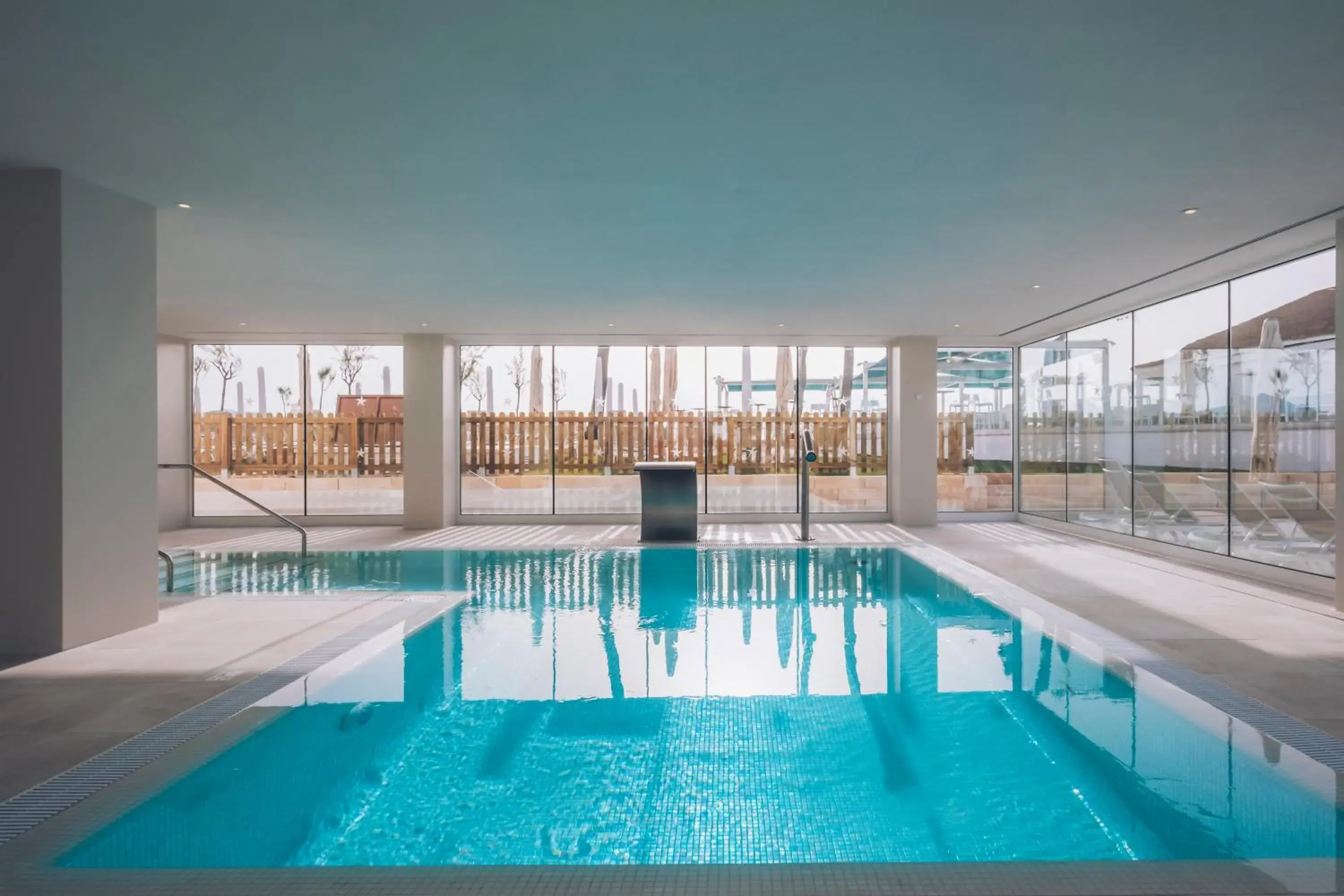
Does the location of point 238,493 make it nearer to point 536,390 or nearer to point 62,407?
point 62,407

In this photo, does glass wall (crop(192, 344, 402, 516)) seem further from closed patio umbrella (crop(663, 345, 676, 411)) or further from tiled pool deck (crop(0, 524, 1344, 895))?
closed patio umbrella (crop(663, 345, 676, 411))

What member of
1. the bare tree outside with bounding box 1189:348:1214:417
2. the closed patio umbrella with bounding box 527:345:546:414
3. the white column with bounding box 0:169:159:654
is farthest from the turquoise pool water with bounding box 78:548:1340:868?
the closed patio umbrella with bounding box 527:345:546:414

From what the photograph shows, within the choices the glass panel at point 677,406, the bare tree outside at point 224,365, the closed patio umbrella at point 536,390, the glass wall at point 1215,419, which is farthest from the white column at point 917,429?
the bare tree outside at point 224,365

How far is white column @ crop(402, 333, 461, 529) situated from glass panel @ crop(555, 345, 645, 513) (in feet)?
5.84

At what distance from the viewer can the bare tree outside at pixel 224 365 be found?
36.9 ft

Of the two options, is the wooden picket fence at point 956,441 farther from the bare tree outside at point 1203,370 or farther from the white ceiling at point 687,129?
the white ceiling at point 687,129

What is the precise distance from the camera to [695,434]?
1193cm

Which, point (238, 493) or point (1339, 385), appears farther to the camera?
point (238, 493)

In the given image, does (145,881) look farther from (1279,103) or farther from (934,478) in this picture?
(934,478)

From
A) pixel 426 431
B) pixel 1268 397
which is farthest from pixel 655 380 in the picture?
pixel 1268 397

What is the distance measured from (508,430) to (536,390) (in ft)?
2.52

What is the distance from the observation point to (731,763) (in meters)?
3.00

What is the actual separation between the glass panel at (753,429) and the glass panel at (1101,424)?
356 centimetres

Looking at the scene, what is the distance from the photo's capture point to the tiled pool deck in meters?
2.13
